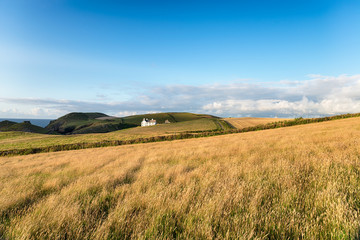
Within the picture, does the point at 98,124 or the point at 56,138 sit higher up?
the point at 98,124

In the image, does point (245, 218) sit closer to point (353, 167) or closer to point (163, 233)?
point (163, 233)

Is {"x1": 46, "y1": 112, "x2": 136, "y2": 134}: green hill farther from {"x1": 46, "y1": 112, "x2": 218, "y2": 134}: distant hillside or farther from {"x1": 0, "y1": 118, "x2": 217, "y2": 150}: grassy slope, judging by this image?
{"x1": 0, "y1": 118, "x2": 217, "y2": 150}: grassy slope

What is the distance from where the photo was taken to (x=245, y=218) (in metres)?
2.71

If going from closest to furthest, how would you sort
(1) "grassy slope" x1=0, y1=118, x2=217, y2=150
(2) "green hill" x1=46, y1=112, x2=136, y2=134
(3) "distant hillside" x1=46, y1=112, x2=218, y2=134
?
(1) "grassy slope" x1=0, y1=118, x2=217, y2=150, (2) "green hill" x1=46, y1=112, x2=136, y2=134, (3) "distant hillside" x1=46, y1=112, x2=218, y2=134

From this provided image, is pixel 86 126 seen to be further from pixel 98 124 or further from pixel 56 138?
pixel 56 138

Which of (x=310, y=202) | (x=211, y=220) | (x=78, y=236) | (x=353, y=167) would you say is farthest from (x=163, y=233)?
(x=353, y=167)

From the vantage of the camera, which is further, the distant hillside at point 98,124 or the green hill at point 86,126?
the distant hillside at point 98,124

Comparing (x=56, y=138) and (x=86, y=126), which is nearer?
(x=56, y=138)

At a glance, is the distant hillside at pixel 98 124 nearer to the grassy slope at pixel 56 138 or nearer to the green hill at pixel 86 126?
the green hill at pixel 86 126

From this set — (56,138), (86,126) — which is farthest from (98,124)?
(56,138)

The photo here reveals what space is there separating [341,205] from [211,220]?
2.02 m

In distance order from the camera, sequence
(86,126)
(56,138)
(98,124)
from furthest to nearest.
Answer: (86,126) < (98,124) < (56,138)

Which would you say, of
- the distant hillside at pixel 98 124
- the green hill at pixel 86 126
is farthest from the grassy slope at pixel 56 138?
the distant hillside at pixel 98 124

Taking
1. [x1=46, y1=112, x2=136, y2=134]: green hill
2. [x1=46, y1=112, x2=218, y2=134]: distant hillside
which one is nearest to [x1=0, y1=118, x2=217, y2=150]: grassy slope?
[x1=46, y1=112, x2=136, y2=134]: green hill
